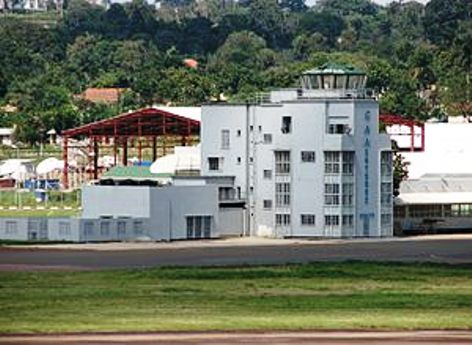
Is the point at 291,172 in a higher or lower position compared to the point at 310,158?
lower

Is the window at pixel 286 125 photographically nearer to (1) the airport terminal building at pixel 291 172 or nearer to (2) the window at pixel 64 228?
(1) the airport terminal building at pixel 291 172

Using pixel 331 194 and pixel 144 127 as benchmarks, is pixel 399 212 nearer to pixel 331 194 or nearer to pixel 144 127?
pixel 331 194

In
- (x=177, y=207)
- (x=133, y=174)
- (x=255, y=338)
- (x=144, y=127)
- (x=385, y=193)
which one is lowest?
(x=255, y=338)

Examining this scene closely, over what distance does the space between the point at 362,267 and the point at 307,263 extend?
3678 mm

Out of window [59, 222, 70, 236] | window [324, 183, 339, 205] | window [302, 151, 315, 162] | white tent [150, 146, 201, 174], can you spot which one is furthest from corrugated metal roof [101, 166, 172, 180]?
window [59, 222, 70, 236]

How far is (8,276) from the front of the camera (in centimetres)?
8288

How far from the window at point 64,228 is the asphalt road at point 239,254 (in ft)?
18.6

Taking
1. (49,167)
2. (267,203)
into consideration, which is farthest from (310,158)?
(49,167)

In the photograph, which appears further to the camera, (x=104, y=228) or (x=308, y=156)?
(x=308, y=156)

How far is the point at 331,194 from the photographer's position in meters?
118

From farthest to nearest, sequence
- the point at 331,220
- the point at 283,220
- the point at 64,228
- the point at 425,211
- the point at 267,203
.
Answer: the point at 425,211 < the point at 267,203 < the point at 283,220 < the point at 331,220 < the point at 64,228

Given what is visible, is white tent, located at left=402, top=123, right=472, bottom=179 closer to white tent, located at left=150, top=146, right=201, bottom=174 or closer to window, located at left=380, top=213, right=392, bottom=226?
white tent, located at left=150, top=146, right=201, bottom=174

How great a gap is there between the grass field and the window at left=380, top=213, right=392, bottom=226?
1051 inches

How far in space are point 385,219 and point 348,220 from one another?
2745 millimetres
